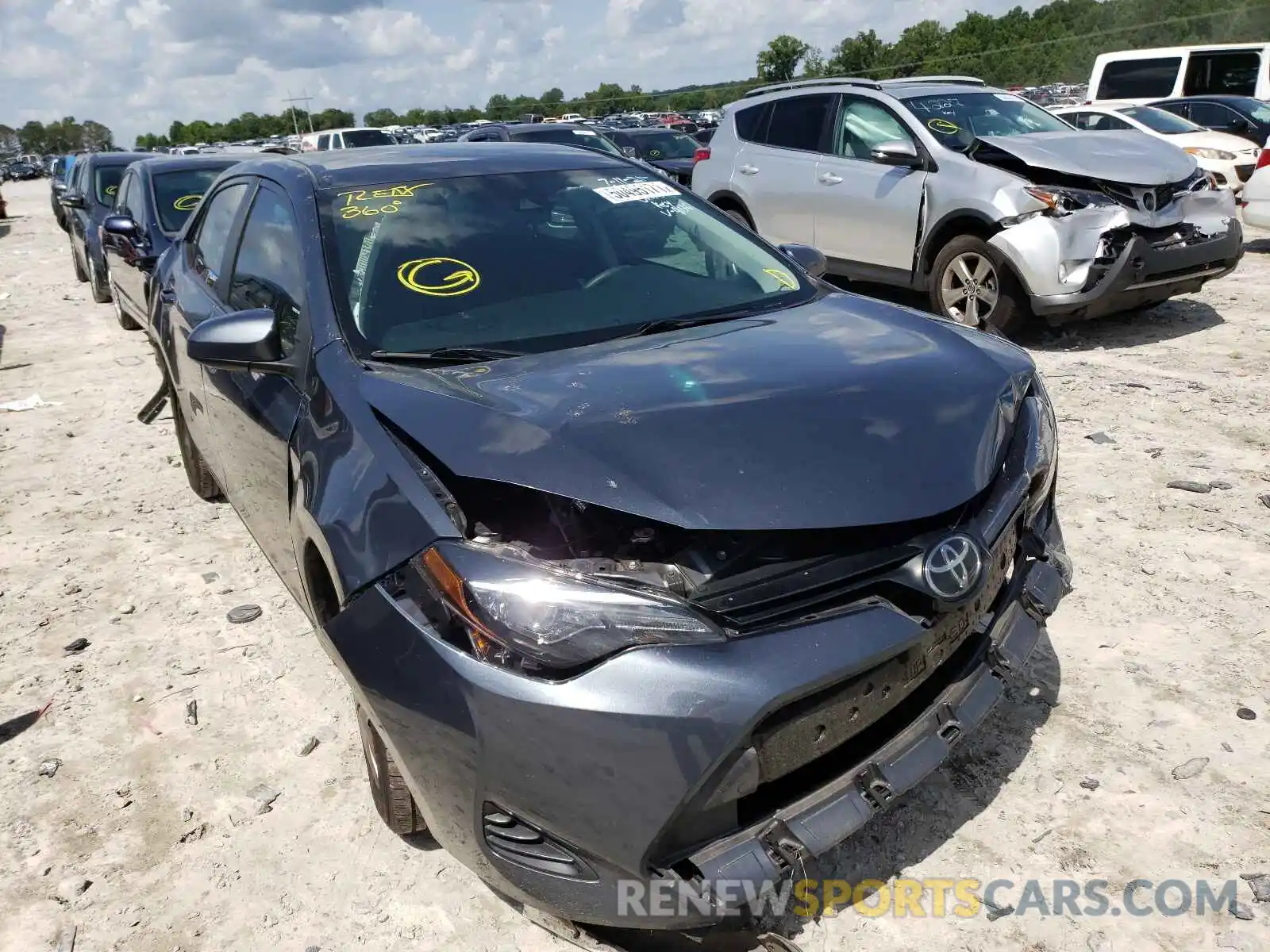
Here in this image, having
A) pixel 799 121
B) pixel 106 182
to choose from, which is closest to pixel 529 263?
pixel 799 121

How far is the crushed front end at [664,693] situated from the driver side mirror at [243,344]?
3.27 ft

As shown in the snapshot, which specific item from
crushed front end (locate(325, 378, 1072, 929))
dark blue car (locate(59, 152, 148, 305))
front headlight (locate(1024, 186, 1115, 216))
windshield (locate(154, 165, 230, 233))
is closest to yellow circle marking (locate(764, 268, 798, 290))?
crushed front end (locate(325, 378, 1072, 929))

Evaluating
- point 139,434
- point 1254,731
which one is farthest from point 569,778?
point 139,434

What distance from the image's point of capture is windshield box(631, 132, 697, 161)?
16359 millimetres

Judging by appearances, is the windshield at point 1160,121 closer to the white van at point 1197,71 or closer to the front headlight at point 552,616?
the white van at point 1197,71

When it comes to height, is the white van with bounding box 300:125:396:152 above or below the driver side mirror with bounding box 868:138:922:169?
below

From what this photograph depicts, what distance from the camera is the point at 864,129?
310 inches

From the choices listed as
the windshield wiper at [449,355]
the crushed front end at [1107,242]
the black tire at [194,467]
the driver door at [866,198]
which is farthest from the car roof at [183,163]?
the windshield wiper at [449,355]

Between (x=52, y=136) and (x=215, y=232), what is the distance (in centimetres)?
13602

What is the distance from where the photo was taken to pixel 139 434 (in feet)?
21.4

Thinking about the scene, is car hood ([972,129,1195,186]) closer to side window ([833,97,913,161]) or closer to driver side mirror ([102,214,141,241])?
side window ([833,97,913,161])

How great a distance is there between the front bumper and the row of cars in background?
154 inches

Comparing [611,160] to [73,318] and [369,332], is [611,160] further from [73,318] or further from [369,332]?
[73,318]

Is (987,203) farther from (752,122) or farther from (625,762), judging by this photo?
(625,762)
